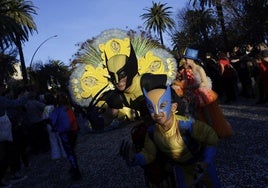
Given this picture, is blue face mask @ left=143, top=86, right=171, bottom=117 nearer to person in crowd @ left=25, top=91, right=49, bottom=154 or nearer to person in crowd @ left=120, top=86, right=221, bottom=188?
person in crowd @ left=120, top=86, right=221, bottom=188

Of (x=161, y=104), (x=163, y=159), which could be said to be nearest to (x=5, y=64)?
(x=163, y=159)

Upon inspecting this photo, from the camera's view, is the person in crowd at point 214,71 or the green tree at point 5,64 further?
the green tree at point 5,64

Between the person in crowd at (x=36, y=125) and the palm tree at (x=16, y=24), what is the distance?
1401cm

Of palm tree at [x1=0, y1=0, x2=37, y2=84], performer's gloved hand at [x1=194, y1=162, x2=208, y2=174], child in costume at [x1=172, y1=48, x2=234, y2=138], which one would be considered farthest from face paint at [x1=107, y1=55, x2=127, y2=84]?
palm tree at [x1=0, y1=0, x2=37, y2=84]

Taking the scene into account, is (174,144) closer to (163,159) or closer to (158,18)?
(163,159)

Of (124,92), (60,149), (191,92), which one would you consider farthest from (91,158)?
(124,92)

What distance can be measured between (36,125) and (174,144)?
7142 mm

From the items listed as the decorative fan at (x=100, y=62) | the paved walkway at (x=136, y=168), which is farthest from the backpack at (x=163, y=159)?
the paved walkway at (x=136, y=168)

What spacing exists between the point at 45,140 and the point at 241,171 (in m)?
6.16

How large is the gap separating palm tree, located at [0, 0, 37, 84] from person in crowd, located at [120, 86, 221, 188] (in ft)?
69.7

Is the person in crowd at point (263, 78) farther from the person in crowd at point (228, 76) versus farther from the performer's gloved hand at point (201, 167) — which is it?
the performer's gloved hand at point (201, 167)

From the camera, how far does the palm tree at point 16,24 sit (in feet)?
77.3

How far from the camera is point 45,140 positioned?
10.5 metres

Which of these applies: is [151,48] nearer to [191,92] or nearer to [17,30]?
[191,92]
